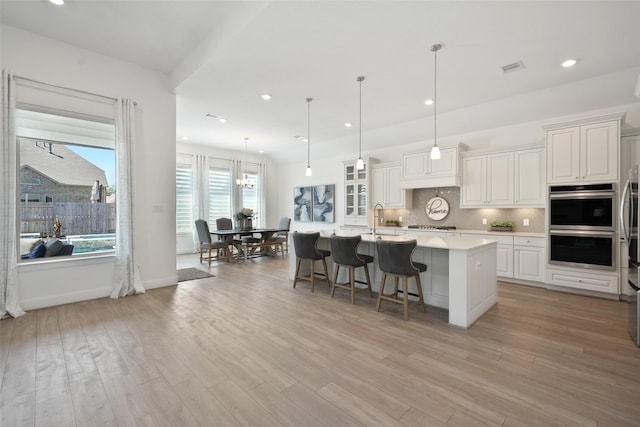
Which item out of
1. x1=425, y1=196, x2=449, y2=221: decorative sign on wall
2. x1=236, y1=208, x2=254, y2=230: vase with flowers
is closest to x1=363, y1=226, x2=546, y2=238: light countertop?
x1=425, y1=196, x2=449, y2=221: decorative sign on wall

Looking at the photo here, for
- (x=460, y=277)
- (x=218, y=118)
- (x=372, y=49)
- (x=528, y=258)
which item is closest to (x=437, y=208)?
(x=528, y=258)

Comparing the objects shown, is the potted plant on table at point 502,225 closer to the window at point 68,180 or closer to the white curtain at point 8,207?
the window at point 68,180

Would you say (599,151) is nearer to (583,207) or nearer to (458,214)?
(583,207)

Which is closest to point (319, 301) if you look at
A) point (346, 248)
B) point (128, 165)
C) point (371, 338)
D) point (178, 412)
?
point (346, 248)

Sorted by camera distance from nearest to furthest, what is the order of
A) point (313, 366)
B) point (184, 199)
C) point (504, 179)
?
point (313, 366) < point (504, 179) < point (184, 199)

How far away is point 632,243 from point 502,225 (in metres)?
2.29

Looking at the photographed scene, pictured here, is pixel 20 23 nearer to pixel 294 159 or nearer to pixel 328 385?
pixel 328 385

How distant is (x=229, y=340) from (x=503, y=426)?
7.24 feet

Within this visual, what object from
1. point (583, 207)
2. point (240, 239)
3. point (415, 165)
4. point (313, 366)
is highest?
point (415, 165)

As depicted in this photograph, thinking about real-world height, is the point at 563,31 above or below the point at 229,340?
above

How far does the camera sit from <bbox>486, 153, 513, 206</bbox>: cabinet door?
5004mm

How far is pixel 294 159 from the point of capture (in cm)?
935

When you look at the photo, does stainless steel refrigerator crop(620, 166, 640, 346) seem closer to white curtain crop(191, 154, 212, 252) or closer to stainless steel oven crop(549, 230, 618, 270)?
stainless steel oven crop(549, 230, 618, 270)

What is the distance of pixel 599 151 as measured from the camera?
13.0 ft
